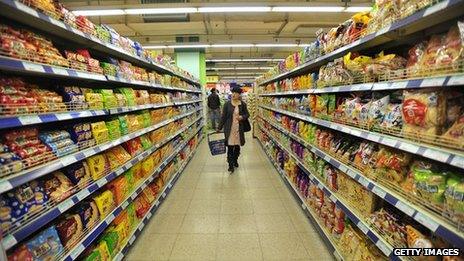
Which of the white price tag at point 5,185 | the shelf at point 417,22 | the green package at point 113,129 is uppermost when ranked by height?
the shelf at point 417,22

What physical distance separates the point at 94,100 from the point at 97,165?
0.56 metres

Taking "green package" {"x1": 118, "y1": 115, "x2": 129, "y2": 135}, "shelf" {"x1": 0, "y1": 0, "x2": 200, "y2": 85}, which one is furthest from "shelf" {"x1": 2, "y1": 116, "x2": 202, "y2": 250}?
"shelf" {"x1": 0, "y1": 0, "x2": 200, "y2": 85}

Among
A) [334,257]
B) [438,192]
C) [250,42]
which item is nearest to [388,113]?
[438,192]

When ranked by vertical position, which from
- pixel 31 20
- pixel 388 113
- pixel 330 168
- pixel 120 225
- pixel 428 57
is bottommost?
pixel 120 225

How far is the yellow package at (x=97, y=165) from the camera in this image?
7.84 feet

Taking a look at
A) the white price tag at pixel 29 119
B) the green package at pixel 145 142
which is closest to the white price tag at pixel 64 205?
the white price tag at pixel 29 119

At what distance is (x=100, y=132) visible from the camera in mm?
2574

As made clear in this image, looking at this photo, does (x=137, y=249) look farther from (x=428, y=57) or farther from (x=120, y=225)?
(x=428, y=57)

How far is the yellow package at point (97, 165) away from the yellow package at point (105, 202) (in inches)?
6.7

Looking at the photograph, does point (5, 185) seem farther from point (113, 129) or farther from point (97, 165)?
point (113, 129)

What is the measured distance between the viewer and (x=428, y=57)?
5.47 feet

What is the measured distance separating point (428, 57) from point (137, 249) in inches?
117

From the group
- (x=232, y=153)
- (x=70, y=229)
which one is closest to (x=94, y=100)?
(x=70, y=229)

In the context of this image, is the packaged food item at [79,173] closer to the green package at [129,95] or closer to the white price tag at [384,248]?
the green package at [129,95]
